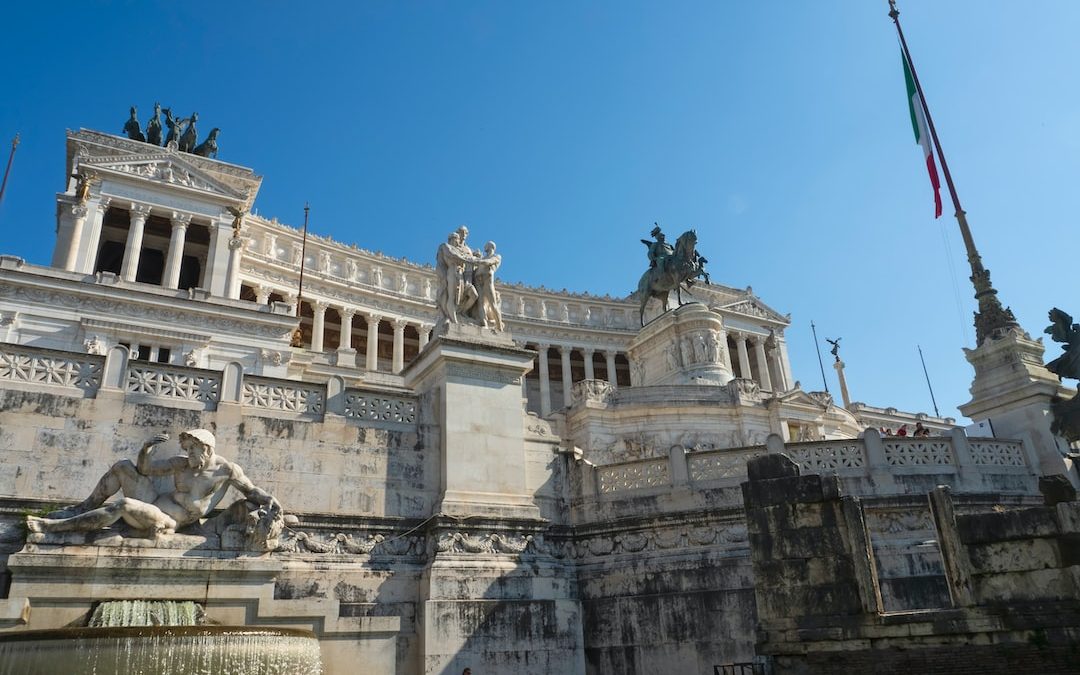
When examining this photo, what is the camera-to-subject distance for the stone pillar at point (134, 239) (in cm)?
5225

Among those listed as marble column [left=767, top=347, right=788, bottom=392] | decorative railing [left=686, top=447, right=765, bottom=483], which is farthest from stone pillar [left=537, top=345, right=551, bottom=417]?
decorative railing [left=686, top=447, right=765, bottom=483]

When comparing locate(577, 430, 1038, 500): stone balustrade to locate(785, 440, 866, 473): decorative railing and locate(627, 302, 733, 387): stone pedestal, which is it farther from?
locate(627, 302, 733, 387): stone pedestal

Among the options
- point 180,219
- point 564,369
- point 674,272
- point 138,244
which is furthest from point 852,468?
point 564,369

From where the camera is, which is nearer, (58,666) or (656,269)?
(58,666)

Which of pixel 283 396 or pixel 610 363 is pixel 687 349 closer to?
pixel 283 396

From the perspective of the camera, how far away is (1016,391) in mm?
19828

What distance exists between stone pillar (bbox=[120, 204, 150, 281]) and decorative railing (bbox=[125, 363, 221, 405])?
43.4m

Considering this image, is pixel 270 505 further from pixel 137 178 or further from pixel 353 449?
pixel 137 178

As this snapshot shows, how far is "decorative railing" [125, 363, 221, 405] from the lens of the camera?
13.9 metres

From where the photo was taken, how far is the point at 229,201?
5766cm

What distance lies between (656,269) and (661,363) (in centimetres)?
912

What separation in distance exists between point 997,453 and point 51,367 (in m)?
20.2

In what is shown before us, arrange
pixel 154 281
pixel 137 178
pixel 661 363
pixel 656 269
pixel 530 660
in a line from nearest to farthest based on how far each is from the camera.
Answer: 1. pixel 530 660
2. pixel 661 363
3. pixel 656 269
4. pixel 137 178
5. pixel 154 281

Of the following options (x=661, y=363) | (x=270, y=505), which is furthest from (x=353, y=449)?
(x=661, y=363)
